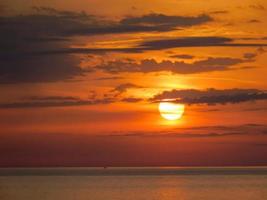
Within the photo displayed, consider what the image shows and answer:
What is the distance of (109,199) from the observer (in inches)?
2579

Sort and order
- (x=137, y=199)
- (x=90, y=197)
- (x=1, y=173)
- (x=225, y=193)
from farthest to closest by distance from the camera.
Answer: (x=1, y=173) → (x=225, y=193) → (x=90, y=197) → (x=137, y=199)

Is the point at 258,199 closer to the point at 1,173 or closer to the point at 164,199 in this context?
the point at 164,199

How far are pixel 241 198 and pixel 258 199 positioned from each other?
214cm

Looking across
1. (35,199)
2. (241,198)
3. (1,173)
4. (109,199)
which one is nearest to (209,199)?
(241,198)

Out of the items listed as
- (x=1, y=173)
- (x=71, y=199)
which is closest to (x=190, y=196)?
(x=71, y=199)

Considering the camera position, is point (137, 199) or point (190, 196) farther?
point (190, 196)

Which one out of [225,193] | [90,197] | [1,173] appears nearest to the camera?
[90,197]

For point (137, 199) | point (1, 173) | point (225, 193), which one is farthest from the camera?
point (1, 173)

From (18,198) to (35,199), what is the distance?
2.21 meters

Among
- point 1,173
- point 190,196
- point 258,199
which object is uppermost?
point 1,173

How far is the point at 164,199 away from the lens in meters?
67.1

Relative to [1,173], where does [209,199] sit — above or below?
below

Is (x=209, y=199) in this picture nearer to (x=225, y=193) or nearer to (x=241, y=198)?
(x=241, y=198)

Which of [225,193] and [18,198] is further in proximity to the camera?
[225,193]
